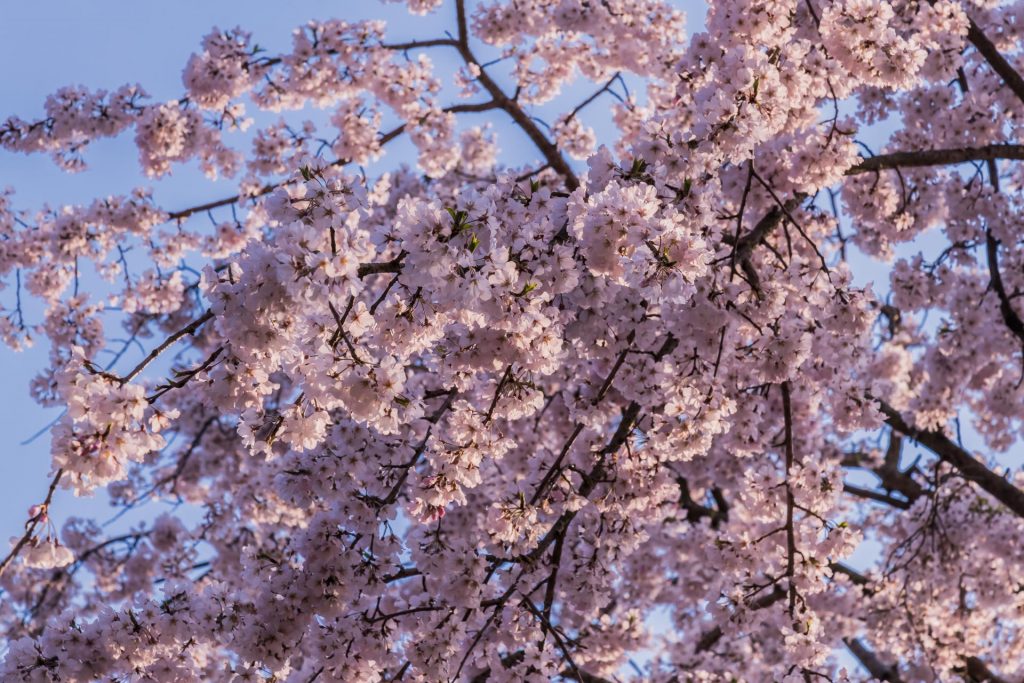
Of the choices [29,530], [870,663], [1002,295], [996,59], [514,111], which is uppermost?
[514,111]

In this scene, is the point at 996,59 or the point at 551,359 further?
the point at 996,59

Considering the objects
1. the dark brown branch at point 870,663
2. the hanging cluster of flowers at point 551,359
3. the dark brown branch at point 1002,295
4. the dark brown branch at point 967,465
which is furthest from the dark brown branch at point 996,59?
the dark brown branch at point 870,663

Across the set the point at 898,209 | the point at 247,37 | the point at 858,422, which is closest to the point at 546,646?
the point at 858,422

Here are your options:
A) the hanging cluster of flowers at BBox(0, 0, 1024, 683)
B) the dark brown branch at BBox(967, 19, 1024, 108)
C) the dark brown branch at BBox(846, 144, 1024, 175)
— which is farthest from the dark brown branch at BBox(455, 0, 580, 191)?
the dark brown branch at BBox(967, 19, 1024, 108)

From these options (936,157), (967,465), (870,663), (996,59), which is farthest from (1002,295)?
(870,663)

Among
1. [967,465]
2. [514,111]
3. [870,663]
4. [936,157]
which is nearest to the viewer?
[936,157]

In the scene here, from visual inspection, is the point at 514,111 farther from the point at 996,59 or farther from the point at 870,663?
the point at 870,663

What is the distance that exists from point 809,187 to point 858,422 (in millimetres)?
1828

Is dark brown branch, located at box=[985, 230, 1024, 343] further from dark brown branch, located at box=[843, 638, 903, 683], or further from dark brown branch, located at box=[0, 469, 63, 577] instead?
dark brown branch, located at box=[0, 469, 63, 577]

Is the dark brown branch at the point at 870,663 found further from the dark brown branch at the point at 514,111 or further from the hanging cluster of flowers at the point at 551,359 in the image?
the dark brown branch at the point at 514,111

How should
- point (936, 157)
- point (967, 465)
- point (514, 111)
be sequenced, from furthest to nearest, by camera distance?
point (514, 111) < point (967, 465) < point (936, 157)

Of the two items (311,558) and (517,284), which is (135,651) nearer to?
(311,558)

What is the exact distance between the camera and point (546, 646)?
15.2 ft

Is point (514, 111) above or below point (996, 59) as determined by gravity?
above
